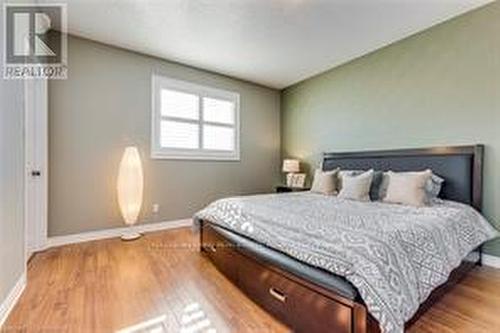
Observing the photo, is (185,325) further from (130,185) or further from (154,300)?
(130,185)

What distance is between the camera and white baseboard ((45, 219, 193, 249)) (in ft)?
10.9

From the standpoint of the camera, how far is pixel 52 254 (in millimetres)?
3010

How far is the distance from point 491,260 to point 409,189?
1.11 m

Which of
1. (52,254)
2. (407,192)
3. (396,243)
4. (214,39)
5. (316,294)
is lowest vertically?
(52,254)

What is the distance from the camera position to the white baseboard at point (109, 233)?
3.32 meters

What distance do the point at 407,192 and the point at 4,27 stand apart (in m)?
3.72

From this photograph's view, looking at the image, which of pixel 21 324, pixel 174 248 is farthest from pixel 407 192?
pixel 21 324

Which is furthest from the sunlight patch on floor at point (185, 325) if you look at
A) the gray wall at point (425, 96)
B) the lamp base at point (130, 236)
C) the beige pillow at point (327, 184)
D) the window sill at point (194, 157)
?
the gray wall at point (425, 96)

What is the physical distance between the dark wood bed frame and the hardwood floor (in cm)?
9

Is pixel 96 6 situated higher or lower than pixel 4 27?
higher

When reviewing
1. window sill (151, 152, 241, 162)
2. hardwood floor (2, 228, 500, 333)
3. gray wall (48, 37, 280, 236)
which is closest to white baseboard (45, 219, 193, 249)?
gray wall (48, 37, 280, 236)

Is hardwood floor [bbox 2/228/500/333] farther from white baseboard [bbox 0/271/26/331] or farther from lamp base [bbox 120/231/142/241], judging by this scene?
lamp base [bbox 120/231/142/241]

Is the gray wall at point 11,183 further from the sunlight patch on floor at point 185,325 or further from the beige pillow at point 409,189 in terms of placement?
the beige pillow at point 409,189

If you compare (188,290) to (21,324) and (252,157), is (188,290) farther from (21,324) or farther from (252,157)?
Result: (252,157)
